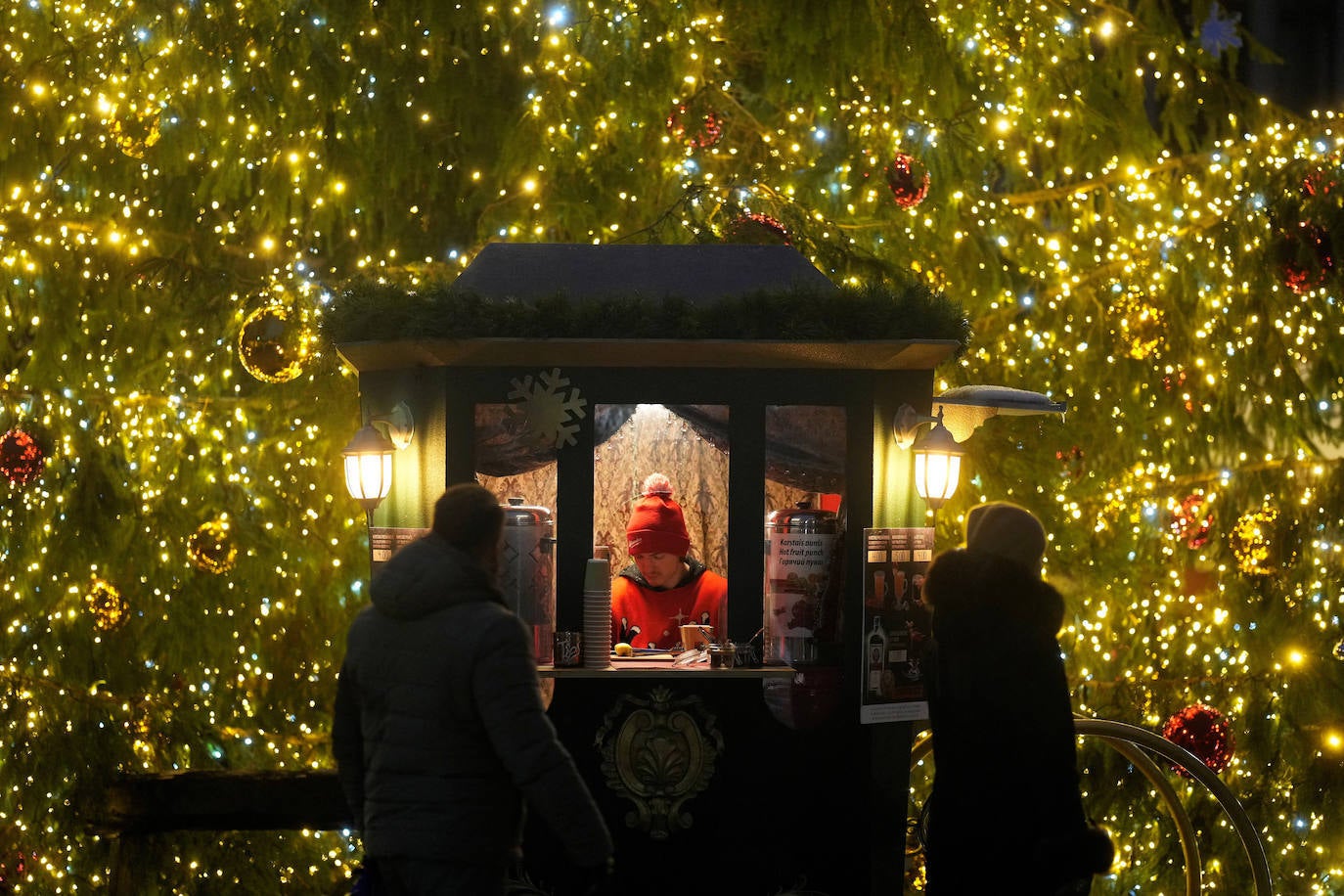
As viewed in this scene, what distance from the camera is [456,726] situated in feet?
16.1

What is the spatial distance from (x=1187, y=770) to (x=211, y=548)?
18.6ft

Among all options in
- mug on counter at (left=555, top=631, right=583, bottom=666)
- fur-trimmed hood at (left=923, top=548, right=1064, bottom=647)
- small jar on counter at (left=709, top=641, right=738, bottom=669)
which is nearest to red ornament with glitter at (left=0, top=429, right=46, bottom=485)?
mug on counter at (left=555, top=631, right=583, bottom=666)

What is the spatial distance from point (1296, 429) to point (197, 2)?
7.08 meters

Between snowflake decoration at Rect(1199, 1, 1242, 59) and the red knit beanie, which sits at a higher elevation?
snowflake decoration at Rect(1199, 1, 1242, 59)

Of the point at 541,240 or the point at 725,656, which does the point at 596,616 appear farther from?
the point at 541,240

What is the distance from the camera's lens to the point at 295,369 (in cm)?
999

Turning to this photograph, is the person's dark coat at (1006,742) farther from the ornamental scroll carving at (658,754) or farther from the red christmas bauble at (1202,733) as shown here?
the red christmas bauble at (1202,733)

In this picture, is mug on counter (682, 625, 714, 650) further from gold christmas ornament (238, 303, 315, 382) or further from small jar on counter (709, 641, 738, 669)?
gold christmas ornament (238, 303, 315, 382)

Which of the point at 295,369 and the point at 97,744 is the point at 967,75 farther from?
the point at 97,744

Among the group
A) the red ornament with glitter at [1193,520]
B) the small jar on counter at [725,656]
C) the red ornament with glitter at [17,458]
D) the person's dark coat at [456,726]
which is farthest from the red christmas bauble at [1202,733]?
the red ornament with glitter at [17,458]

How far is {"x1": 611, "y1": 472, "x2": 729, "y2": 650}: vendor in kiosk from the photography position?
771 centimetres

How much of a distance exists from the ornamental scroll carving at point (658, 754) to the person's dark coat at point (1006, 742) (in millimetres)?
1817

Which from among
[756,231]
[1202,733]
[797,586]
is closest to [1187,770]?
[797,586]

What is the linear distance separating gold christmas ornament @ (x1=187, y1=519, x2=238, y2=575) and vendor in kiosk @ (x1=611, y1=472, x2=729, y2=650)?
11.0 ft
